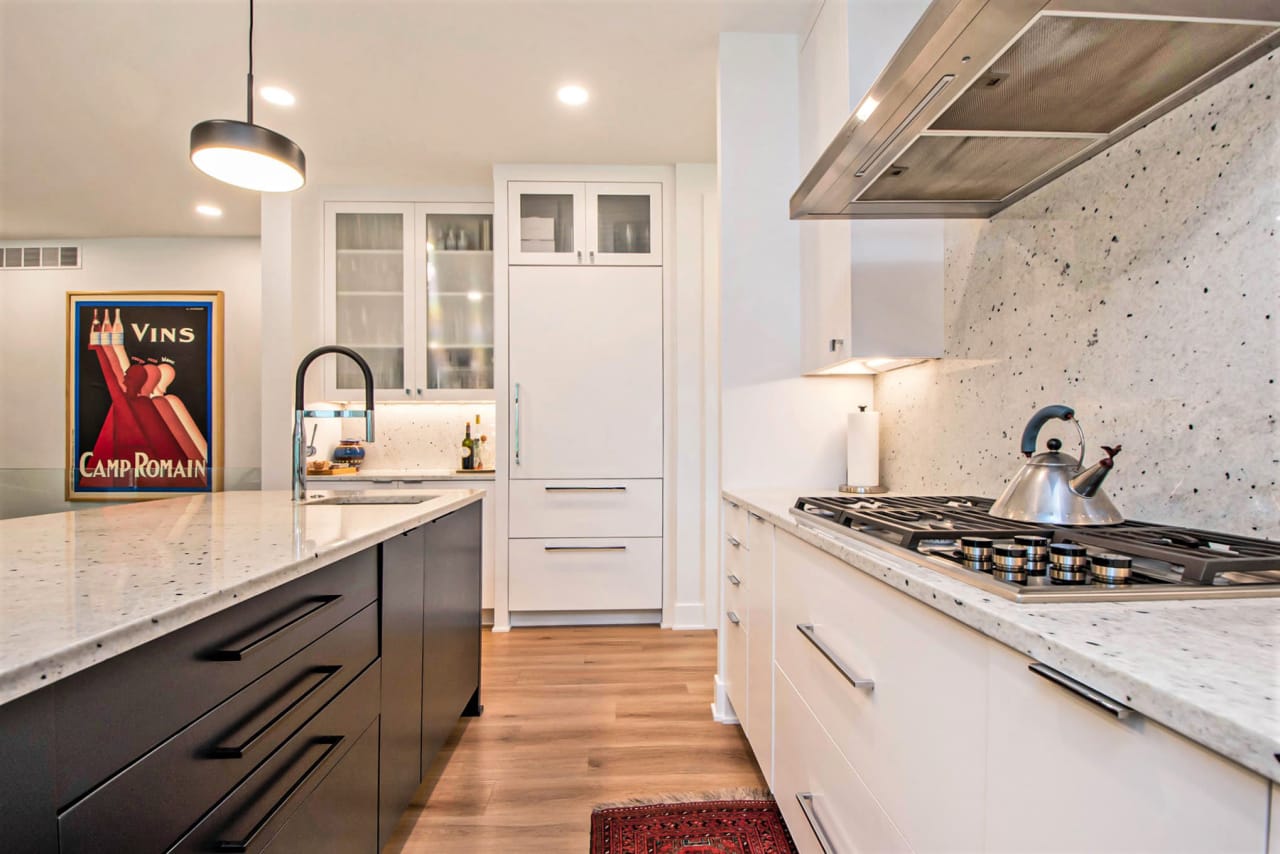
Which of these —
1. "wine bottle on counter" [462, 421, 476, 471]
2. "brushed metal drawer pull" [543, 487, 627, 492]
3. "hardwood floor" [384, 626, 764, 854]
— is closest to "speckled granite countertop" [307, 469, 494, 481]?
"wine bottle on counter" [462, 421, 476, 471]

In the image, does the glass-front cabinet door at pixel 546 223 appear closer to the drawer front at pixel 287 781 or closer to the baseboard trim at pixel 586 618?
the baseboard trim at pixel 586 618

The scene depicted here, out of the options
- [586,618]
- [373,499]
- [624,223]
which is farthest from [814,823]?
Result: [624,223]

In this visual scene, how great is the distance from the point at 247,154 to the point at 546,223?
1904mm

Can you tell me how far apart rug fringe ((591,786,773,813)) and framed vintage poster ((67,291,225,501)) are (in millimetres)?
4352

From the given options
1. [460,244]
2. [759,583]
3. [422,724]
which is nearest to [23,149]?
[460,244]

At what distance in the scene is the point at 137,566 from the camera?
35.5 inches

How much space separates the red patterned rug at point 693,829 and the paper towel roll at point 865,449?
1101mm

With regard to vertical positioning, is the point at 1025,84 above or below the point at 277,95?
below

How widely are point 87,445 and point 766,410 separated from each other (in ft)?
17.2

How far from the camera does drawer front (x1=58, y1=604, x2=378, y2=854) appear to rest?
2.02 feet

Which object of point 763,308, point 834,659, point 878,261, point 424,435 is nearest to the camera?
point 834,659

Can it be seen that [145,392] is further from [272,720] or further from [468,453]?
[272,720]

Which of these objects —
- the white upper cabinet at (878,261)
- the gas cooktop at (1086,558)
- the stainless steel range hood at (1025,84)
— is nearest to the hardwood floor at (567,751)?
the gas cooktop at (1086,558)

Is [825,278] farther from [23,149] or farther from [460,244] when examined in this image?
[23,149]
